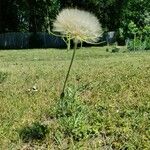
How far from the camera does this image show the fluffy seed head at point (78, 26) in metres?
7.73

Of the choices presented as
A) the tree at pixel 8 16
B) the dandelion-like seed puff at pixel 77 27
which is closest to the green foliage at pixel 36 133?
the dandelion-like seed puff at pixel 77 27

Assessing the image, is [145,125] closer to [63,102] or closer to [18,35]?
[63,102]

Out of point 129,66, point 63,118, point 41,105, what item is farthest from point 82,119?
point 129,66

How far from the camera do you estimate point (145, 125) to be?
8875 millimetres

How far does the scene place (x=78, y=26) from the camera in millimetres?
7840

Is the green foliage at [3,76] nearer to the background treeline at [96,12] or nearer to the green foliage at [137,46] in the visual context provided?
the green foliage at [137,46]

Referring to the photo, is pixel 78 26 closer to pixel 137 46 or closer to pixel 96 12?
pixel 137 46

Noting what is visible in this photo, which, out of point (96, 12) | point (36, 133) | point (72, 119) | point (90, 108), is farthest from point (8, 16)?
point (72, 119)

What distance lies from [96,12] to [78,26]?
35.0 metres

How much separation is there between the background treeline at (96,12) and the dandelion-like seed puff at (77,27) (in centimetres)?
3313

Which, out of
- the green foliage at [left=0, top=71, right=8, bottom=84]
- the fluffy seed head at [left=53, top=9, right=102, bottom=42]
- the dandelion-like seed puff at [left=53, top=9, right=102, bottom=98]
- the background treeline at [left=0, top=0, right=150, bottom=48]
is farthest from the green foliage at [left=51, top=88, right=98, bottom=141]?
the background treeline at [left=0, top=0, right=150, bottom=48]

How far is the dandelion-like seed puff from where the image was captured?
770 centimetres

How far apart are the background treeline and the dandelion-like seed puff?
3313 cm

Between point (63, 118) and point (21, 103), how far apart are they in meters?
2.05
